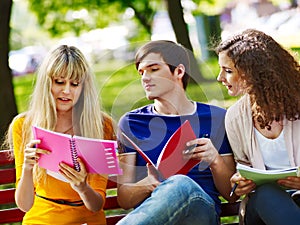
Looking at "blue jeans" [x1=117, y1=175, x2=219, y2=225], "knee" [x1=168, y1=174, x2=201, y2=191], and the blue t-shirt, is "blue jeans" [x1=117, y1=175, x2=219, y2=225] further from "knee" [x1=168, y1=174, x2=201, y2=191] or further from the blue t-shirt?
the blue t-shirt

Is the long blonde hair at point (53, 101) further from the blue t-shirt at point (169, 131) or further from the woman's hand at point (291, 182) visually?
the woman's hand at point (291, 182)

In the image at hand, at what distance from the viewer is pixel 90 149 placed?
3.11 meters

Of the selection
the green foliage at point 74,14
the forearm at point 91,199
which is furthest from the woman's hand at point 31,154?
the green foliage at point 74,14

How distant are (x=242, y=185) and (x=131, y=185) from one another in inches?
21.1

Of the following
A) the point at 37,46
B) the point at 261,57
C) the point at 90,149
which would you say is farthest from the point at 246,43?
the point at 37,46

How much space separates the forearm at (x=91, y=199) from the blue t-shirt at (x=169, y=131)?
9.3 inches

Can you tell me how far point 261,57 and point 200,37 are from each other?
5.90 meters

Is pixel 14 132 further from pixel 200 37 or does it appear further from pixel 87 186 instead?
pixel 200 37

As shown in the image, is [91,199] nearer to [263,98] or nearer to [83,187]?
[83,187]

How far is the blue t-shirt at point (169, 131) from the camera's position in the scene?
347 centimetres

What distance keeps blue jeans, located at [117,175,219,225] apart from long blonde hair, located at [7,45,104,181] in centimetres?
47

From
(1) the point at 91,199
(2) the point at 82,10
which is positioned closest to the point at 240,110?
(1) the point at 91,199

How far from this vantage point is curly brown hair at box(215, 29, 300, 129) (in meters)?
3.30

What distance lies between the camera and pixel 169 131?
137 inches
